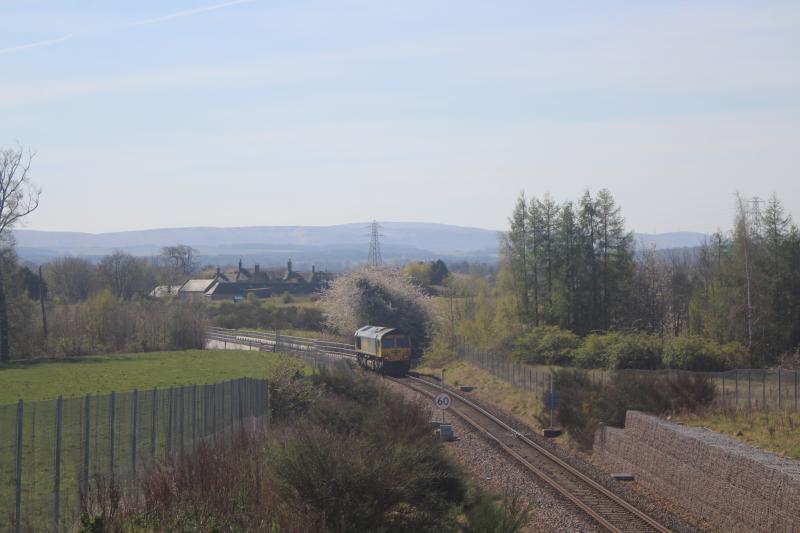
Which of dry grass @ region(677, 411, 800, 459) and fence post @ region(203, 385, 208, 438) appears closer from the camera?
fence post @ region(203, 385, 208, 438)

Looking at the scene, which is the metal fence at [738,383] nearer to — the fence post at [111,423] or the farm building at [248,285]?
the fence post at [111,423]

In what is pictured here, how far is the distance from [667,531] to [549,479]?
584 cm

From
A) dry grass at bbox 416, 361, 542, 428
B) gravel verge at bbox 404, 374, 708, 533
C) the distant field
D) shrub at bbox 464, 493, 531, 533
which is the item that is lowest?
dry grass at bbox 416, 361, 542, 428

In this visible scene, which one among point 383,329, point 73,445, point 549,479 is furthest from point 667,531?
point 383,329

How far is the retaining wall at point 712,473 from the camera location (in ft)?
63.4

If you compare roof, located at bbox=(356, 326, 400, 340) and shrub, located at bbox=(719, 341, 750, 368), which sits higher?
roof, located at bbox=(356, 326, 400, 340)

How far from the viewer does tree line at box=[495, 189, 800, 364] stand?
183 feet

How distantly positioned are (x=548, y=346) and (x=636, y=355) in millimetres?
7197

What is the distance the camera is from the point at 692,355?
48.2 m

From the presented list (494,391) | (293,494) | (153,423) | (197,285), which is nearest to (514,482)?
(153,423)

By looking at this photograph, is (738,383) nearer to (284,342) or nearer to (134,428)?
(134,428)

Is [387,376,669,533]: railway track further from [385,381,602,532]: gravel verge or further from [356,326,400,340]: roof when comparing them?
[356,326,400,340]: roof

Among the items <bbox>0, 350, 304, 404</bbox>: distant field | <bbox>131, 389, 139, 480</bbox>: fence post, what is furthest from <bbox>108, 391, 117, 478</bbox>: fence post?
<bbox>0, 350, 304, 404</bbox>: distant field

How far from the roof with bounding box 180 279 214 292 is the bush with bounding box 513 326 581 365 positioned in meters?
91.6
